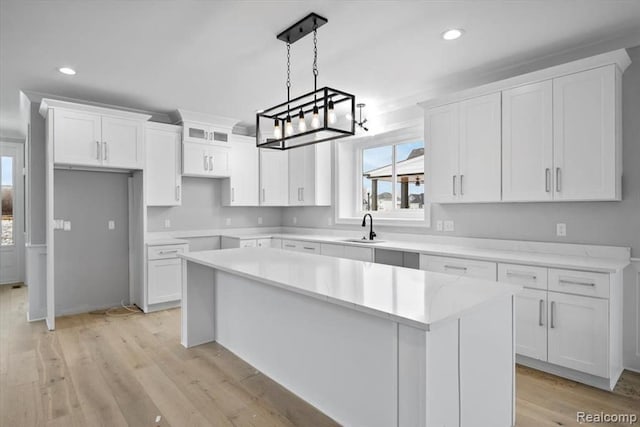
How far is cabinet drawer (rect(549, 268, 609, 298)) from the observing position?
249cm

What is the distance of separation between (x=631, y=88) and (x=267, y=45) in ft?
9.47

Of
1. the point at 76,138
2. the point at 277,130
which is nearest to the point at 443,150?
the point at 277,130

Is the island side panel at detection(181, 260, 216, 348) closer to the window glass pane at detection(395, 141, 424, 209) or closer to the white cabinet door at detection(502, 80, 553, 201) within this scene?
the window glass pane at detection(395, 141, 424, 209)

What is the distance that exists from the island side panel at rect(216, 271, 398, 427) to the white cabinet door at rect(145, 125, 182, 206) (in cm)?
216

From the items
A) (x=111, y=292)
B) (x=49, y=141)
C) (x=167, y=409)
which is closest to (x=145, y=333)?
(x=111, y=292)

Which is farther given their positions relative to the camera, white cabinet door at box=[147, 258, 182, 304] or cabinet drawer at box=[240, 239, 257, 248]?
cabinet drawer at box=[240, 239, 257, 248]

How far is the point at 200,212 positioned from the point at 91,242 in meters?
1.42

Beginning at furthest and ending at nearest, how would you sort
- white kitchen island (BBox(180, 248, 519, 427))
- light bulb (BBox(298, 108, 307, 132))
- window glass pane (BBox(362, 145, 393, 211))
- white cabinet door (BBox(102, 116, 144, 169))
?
1. window glass pane (BBox(362, 145, 393, 211))
2. white cabinet door (BBox(102, 116, 144, 169))
3. light bulb (BBox(298, 108, 307, 132))
4. white kitchen island (BBox(180, 248, 519, 427))

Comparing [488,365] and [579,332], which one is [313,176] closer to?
[579,332]

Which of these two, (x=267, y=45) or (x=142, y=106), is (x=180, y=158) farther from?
(x=267, y=45)

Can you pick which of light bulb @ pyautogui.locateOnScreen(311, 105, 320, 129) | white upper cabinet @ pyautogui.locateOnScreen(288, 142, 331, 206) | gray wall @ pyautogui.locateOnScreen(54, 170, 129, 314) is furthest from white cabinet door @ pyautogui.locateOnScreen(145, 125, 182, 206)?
light bulb @ pyautogui.locateOnScreen(311, 105, 320, 129)

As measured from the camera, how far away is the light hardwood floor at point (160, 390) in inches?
87.8

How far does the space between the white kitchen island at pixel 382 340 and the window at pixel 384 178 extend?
217 centimetres

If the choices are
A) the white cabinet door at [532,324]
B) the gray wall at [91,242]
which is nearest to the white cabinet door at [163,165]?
the gray wall at [91,242]
